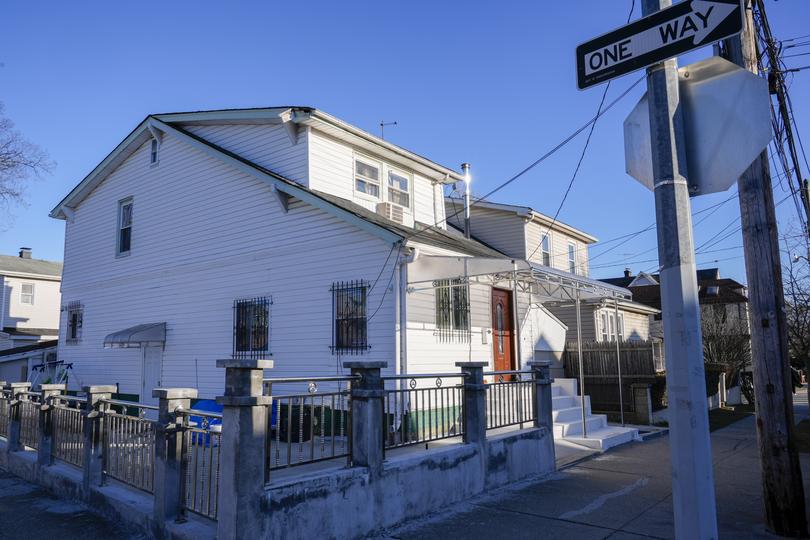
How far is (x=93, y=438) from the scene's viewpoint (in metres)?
7.53

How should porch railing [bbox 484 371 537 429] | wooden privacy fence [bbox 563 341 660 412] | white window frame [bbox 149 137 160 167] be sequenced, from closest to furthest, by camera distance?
porch railing [bbox 484 371 537 429] < wooden privacy fence [bbox 563 341 660 412] < white window frame [bbox 149 137 160 167]

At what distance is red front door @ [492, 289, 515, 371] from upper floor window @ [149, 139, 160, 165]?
9889 mm

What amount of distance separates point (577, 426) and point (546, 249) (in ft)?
30.1

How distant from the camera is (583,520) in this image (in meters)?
6.59

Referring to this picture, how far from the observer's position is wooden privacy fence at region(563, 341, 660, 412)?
15.9 meters

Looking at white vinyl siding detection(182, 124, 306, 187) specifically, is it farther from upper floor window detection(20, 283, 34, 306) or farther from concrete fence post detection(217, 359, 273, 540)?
upper floor window detection(20, 283, 34, 306)

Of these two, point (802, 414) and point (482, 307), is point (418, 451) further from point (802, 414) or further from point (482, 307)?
point (802, 414)

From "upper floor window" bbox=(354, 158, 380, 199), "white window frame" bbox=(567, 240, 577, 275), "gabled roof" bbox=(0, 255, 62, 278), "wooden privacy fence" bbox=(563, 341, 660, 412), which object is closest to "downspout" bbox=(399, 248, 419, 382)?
"upper floor window" bbox=(354, 158, 380, 199)

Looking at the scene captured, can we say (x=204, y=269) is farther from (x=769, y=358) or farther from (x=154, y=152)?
(x=769, y=358)

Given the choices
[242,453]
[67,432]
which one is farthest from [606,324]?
[242,453]

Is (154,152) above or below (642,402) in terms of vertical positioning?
above

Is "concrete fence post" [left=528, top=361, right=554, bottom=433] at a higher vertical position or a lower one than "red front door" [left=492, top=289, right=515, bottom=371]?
lower

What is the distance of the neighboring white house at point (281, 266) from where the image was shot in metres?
11.1

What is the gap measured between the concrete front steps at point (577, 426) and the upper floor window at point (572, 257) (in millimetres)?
8682
